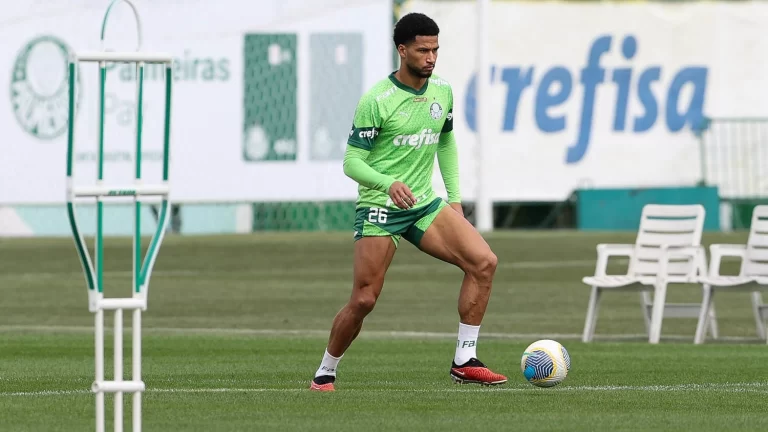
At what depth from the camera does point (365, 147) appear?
1081cm

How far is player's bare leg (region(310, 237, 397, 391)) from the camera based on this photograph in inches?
424

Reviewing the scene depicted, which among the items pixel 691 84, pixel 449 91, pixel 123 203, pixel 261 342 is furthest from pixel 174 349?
pixel 691 84

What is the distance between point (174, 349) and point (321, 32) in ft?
80.4

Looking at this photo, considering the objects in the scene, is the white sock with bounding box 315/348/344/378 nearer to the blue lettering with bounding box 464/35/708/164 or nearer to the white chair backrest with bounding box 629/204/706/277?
the white chair backrest with bounding box 629/204/706/277

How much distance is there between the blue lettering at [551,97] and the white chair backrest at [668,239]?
72.8 feet

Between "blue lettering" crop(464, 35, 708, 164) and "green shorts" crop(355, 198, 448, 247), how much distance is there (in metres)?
28.8

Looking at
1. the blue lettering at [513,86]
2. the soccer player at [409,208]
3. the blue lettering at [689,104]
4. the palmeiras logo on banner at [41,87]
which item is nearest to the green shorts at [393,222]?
the soccer player at [409,208]

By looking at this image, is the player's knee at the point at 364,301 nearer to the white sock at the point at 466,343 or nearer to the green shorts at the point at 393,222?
the green shorts at the point at 393,222

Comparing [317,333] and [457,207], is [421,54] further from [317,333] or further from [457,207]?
[317,333]

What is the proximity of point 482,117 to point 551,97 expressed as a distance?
2815 millimetres

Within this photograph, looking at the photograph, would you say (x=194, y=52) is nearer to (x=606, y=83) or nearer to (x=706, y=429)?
(x=606, y=83)

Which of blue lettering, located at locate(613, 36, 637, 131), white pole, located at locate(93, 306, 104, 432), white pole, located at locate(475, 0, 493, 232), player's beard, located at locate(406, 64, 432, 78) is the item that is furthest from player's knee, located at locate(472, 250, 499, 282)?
blue lettering, located at locate(613, 36, 637, 131)

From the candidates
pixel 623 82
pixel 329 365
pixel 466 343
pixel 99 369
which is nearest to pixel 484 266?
pixel 466 343

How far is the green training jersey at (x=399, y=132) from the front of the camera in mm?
10797
